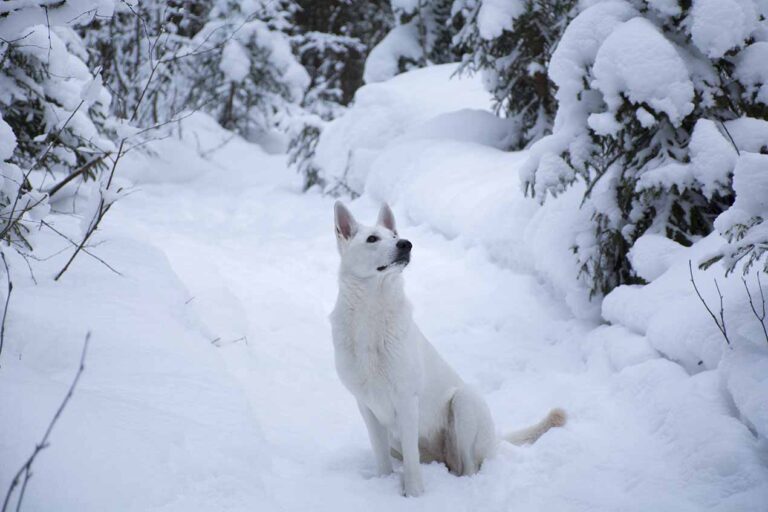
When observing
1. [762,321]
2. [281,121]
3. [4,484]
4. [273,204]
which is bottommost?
[273,204]

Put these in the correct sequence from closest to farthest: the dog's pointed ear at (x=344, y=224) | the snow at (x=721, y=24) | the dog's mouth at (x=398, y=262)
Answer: the dog's mouth at (x=398, y=262) < the dog's pointed ear at (x=344, y=224) < the snow at (x=721, y=24)

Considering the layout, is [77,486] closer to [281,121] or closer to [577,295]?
[577,295]

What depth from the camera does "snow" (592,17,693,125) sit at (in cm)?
441

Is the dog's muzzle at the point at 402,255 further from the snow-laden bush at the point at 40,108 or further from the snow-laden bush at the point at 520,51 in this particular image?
the snow-laden bush at the point at 520,51

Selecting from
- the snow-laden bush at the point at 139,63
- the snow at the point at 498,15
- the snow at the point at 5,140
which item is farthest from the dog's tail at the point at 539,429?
the snow-laden bush at the point at 139,63

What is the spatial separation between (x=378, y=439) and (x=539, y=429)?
1.05 m

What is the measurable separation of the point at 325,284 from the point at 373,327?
153 inches

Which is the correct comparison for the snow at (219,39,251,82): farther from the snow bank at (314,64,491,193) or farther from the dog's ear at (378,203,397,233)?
the dog's ear at (378,203,397,233)

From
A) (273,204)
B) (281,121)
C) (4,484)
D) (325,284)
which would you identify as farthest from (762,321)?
(281,121)

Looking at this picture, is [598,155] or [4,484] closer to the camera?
[4,484]

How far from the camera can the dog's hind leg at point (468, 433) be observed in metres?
3.50

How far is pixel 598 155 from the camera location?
504cm

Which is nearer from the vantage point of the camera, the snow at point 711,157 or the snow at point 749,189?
the snow at point 749,189

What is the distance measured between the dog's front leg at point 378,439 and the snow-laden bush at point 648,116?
2644 mm
